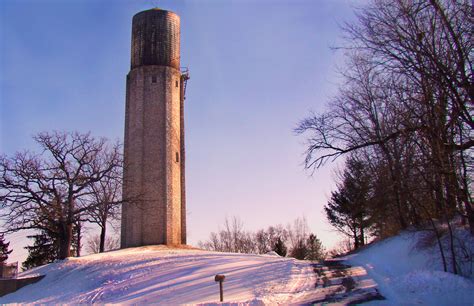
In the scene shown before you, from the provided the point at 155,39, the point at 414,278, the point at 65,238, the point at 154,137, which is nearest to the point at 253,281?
the point at 414,278

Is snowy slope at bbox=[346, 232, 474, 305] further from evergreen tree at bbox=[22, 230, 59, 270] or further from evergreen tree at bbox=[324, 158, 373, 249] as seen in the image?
evergreen tree at bbox=[22, 230, 59, 270]

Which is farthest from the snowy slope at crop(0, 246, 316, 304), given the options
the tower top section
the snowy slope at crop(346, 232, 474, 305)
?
the tower top section

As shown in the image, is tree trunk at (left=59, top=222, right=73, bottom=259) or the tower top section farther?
the tower top section

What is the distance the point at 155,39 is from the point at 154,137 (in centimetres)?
739

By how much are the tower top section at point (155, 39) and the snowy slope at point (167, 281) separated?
52.7 ft

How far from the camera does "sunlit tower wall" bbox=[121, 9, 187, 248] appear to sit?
3153 cm

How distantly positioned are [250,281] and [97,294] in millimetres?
5301

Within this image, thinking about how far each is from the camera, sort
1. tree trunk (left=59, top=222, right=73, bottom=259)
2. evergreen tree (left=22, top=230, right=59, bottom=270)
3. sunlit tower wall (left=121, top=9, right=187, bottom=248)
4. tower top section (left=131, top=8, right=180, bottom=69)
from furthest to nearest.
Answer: evergreen tree (left=22, top=230, right=59, bottom=270), tower top section (left=131, top=8, right=180, bottom=69), sunlit tower wall (left=121, top=9, right=187, bottom=248), tree trunk (left=59, top=222, right=73, bottom=259)

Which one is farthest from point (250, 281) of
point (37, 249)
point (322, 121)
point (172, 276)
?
point (37, 249)

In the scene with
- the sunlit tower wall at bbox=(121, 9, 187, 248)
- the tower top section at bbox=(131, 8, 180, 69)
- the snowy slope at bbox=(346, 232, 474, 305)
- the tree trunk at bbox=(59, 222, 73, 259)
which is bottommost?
the snowy slope at bbox=(346, 232, 474, 305)

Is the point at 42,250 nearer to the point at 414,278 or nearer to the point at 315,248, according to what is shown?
the point at 315,248

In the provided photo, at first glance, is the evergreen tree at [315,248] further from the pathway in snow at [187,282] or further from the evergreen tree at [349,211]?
the pathway in snow at [187,282]

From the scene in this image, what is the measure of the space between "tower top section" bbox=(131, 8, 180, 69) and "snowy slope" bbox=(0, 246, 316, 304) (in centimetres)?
1607

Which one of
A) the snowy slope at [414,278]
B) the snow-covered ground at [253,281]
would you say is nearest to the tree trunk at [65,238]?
the snow-covered ground at [253,281]
